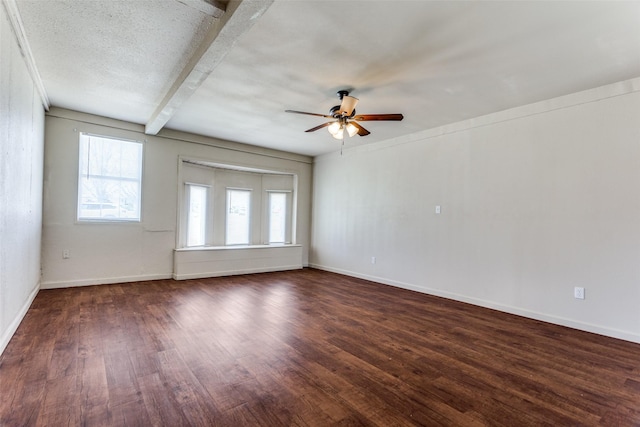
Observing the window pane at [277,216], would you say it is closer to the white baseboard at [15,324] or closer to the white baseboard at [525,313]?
the white baseboard at [525,313]

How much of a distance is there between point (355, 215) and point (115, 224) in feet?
13.7

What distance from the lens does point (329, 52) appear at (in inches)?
105

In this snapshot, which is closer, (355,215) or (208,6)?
(208,6)

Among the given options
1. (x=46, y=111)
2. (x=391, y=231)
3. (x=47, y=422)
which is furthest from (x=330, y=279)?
(x=46, y=111)

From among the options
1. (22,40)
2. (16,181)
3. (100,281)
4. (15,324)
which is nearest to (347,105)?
(22,40)

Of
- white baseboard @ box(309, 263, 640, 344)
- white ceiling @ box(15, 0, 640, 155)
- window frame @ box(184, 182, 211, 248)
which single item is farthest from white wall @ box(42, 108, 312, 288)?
white baseboard @ box(309, 263, 640, 344)

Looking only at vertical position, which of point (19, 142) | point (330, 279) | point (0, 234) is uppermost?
point (19, 142)

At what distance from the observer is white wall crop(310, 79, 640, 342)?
3.18 meters

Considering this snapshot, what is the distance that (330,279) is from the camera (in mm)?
5828

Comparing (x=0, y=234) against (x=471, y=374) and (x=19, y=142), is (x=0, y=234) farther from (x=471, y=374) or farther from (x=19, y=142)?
(x=471, y=374)

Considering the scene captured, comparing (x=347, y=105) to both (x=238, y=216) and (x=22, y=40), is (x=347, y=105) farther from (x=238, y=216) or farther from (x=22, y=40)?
(x=238, y=216)

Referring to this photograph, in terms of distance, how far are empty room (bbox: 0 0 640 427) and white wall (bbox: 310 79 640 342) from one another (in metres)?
0.02

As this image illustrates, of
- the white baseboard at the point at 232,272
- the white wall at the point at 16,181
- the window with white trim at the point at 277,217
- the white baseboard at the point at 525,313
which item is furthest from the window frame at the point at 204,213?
the white baseboard at the point at 525,313

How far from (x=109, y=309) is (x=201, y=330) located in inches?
55.8
